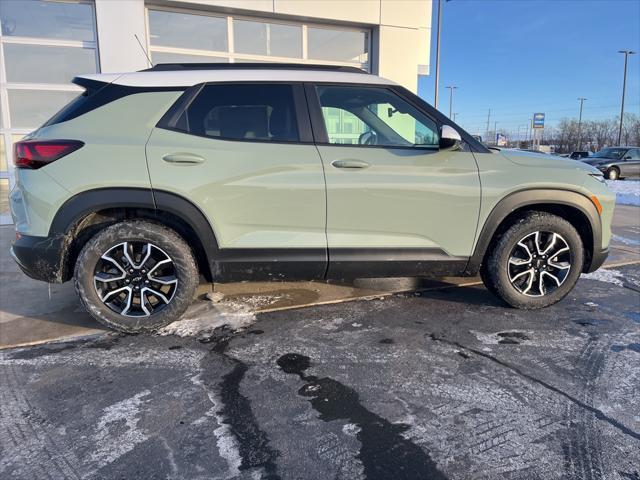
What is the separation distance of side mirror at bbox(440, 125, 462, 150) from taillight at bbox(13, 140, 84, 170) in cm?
256

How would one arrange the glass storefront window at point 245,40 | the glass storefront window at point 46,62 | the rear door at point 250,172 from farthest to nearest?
the glass storefront window at point 245,40 → the glass storefront window at point 46,62 → the rear door at point 250,172

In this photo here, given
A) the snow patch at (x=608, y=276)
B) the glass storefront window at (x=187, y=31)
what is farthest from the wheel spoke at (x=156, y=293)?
the glass storefront window at (x=187, y=31)

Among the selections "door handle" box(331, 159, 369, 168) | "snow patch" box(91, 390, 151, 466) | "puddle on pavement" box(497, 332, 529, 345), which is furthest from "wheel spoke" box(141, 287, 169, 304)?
"puddle on pavement" box(497, 332, 529, 345)

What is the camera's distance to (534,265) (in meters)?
3.71

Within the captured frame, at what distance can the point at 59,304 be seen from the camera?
13.3ft

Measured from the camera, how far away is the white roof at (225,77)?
322 centimetres

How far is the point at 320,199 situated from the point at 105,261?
1628 mm

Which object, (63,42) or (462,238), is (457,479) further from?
(63,42)

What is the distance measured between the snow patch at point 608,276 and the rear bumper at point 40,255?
5.05 m

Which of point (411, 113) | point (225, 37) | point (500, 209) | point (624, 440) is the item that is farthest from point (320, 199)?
point (225, 37)

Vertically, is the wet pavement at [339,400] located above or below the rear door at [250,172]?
below

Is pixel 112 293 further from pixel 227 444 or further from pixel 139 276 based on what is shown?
pixel 227 444

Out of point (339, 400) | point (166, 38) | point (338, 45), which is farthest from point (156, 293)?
point (338, 45)

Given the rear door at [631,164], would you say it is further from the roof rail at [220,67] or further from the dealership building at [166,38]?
the roof rail at [220,67]
